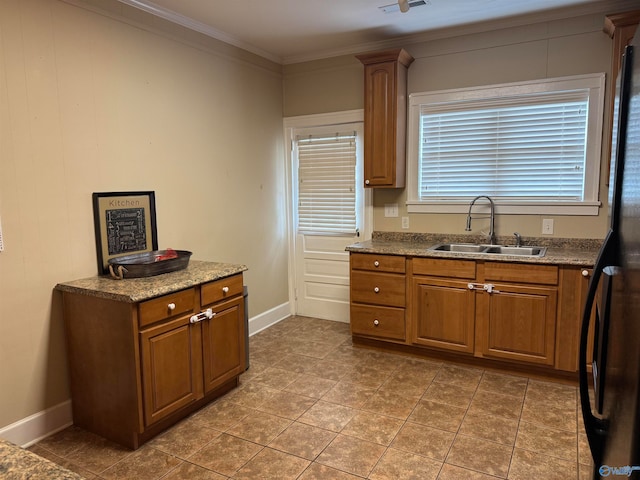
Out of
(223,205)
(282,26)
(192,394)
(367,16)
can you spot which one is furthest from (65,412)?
(367,16)

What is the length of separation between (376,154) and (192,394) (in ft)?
7.96

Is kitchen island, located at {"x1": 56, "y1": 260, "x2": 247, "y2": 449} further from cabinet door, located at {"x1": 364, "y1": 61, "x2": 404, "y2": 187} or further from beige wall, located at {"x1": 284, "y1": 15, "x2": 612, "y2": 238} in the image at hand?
beige wall, located at {"x1": 284, "y1": 15, "x2": 612, "y2": 238}

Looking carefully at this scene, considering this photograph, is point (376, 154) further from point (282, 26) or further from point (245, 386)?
Answer: point (245, 386)

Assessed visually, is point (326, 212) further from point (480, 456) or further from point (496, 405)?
point (480, 456)

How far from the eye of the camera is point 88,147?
8.91 feet

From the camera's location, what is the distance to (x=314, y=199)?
4.56m

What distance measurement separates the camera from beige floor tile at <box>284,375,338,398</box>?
3.04 m

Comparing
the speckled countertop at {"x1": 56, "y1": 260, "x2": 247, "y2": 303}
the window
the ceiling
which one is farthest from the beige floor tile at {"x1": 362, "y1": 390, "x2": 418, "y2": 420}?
the ceiling

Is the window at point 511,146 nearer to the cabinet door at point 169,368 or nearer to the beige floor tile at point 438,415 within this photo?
the beige floor tile at point 438,415

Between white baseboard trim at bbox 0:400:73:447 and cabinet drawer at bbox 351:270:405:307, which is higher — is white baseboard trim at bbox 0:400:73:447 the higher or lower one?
the lower one

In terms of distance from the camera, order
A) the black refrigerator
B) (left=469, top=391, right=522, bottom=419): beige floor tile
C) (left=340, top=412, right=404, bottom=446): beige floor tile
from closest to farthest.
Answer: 1. the black refrigerator
2. (left=340, top=412, right=404, bottom=446): beige floor tile
3. (left=469, top=391, right=522, bottom=419): beige floor tile

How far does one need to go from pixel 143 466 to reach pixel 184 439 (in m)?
0.28

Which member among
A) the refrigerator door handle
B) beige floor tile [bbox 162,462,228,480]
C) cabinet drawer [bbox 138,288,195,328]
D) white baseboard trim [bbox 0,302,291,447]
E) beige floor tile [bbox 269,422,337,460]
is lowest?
beige floor tile [bbox 162,462,228,480]

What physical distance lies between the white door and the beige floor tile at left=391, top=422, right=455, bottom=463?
2.04m
